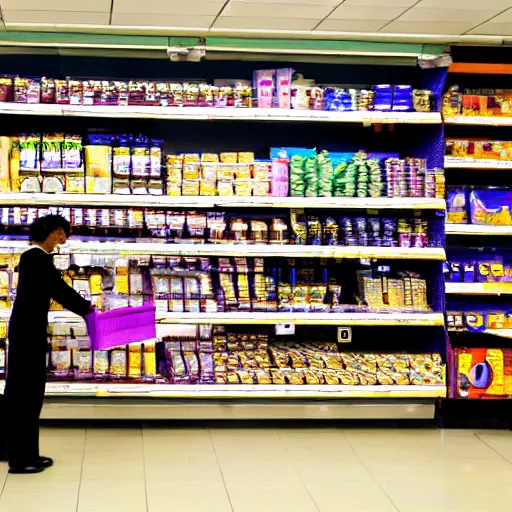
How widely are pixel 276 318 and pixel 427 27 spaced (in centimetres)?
214

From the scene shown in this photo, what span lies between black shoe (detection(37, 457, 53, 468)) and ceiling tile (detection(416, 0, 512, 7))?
3375mm

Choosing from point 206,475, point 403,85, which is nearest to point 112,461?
point 206,475

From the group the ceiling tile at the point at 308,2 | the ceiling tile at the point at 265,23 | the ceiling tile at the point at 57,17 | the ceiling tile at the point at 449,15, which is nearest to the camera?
the ceiling tile at the point at 308,2

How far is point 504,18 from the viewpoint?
5.68 metres

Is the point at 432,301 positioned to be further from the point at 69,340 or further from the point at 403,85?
the point at 69,340

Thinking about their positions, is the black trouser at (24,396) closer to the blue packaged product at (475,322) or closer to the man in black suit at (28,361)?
the man in black suit at (28,361)

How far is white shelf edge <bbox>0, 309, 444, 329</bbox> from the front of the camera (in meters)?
6.20

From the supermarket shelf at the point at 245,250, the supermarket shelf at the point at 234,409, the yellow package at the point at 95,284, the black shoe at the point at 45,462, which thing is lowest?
the black shoe at the point at 45,462

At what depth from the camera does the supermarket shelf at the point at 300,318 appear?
20.3ft

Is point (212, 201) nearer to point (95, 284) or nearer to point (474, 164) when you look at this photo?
point (95, 284)

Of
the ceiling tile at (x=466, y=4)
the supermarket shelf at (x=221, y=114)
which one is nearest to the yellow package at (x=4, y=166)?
the supermarket shelf at (x=221, y=114)

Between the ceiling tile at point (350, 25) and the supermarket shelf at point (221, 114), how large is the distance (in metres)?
0.56

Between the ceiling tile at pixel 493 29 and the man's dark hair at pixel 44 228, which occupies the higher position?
the ceiling tile at pixel 493 29

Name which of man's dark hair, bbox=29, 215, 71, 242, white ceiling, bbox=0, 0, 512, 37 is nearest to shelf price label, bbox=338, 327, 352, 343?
white ceiling, bbox=0, 0, 512, 37
